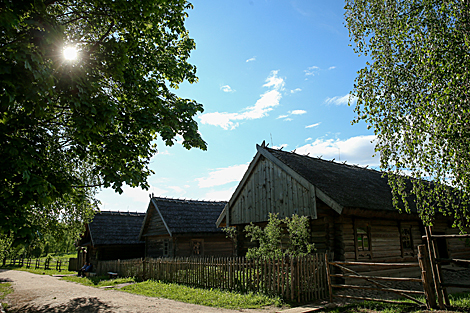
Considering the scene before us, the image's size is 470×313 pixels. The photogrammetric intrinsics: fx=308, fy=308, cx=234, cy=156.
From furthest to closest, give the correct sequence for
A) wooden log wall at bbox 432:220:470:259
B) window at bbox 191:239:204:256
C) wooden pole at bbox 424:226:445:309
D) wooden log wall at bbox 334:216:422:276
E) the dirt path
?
window at bbox 191:239:204:256, wooden log wall at bbox 432:220:470:259, wooden log wall at bbox 334:216:422:276, the dirt path, wooden pole at bbox 424:226:445:309

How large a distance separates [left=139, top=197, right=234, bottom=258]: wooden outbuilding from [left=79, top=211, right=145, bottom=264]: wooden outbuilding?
1.80 m

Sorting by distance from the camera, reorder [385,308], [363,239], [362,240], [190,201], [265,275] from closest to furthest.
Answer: [385,308] → [265,275] → [362,240] → [363,239] → [190,201]

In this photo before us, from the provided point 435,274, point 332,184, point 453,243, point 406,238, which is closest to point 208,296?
point 435,274

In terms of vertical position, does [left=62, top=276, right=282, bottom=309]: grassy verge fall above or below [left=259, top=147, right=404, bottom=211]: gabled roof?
below

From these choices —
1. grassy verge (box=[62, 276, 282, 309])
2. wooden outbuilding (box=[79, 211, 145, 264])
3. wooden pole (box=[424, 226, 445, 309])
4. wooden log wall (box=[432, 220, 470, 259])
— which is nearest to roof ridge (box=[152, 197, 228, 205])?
wooden outbuilding (box=[79, 211, 145, 264])

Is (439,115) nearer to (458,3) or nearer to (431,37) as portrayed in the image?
(431,37)

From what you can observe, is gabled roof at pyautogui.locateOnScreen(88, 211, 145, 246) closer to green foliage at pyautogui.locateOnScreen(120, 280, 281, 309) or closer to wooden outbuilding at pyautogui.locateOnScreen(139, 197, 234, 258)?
wooden outbuilding at pyautogui.locateOnScreen(139, 197, 234, 258)

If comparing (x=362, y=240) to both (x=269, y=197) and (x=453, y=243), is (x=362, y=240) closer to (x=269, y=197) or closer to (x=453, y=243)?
(x=269, y=197)

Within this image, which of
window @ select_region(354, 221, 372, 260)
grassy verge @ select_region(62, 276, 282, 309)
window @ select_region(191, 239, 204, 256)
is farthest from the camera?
window @ select_region(191, 239, 204, 256)

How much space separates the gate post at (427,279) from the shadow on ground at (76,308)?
8.38 meters

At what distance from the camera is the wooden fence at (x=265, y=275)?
379 inches

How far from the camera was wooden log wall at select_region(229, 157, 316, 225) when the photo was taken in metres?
13.3

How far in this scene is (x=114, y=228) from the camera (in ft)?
88.2

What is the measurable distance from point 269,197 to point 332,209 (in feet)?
11.9
